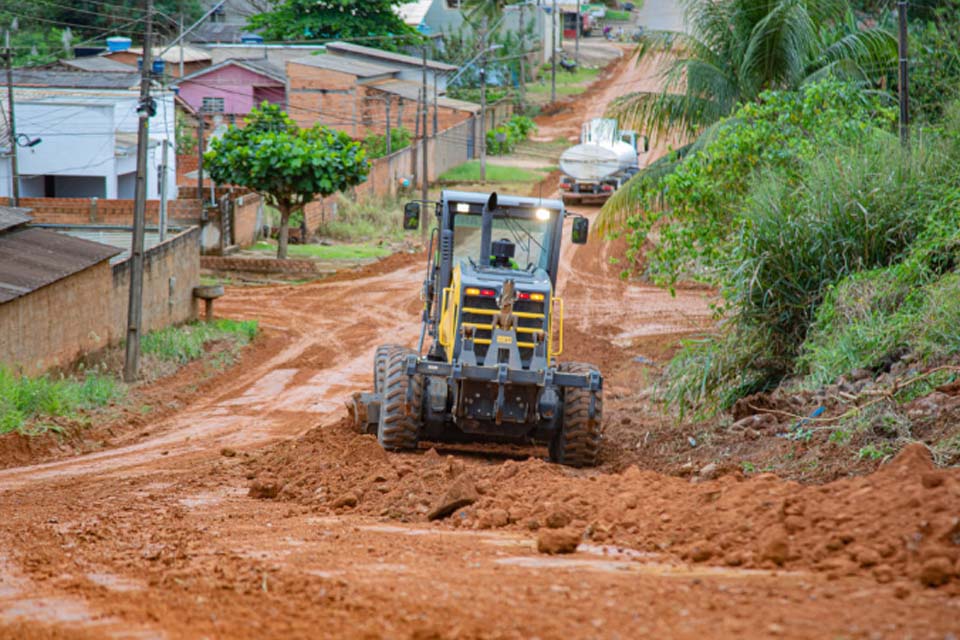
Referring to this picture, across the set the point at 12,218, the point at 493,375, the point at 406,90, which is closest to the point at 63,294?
the point at 12,218

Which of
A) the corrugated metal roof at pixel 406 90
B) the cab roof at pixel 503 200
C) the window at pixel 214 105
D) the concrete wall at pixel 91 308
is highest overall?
the corrugated metal roof at pixel 406 90

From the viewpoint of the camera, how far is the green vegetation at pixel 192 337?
22.8 meters

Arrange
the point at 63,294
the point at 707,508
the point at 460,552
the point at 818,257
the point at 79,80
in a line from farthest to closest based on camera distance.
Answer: the point at 79,80 < the point at 63,294 < the point at 818,257 < the point at 707,508 < the point at 460,552

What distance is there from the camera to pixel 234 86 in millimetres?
55500

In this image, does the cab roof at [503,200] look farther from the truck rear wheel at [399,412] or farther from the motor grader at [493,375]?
the truck rear wheel at [399,412]

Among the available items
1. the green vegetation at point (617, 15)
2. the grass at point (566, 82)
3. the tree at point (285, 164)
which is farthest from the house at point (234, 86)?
the green vegetation at point (617, 15)

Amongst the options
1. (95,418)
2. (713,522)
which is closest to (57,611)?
(713,522)

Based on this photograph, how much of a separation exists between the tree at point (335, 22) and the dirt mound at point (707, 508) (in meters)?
56.1

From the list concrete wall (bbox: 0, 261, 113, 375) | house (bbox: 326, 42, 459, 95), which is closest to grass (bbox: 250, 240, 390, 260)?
concrete wall (bbox: 0, 261, 113, 375)

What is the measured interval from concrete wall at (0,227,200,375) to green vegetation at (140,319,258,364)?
0.51m

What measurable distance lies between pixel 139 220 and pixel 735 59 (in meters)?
11.9

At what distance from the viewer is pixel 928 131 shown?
1623 centimetres

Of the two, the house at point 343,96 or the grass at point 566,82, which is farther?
the grass at point 566,82

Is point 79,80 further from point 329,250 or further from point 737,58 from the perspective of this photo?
point 737,58
